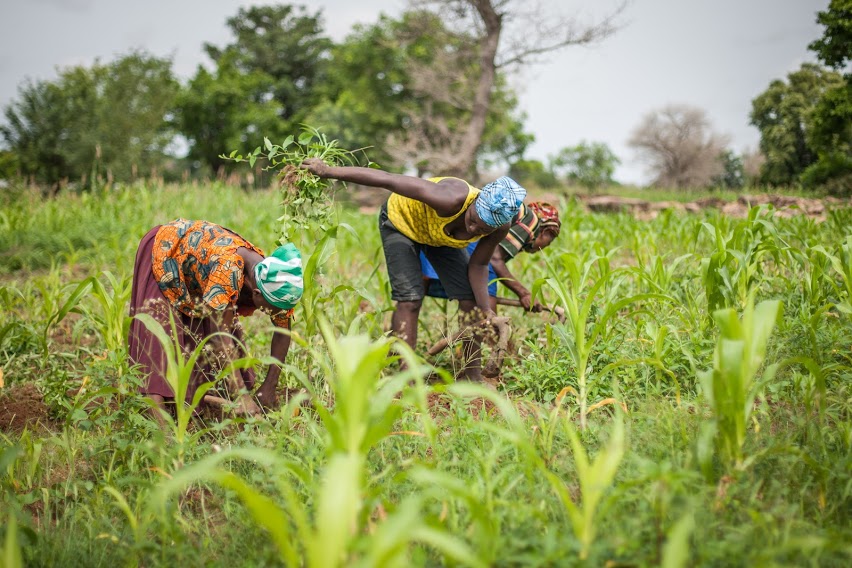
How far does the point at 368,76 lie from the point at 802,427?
23897mm

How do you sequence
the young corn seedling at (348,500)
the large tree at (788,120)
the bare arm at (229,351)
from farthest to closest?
the large tree at (788,120), the bare arm at (229,351), the young corn seedling at (348,500)

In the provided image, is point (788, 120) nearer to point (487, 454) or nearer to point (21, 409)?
point (487, 454)

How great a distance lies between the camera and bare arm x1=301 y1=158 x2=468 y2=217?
2574mm

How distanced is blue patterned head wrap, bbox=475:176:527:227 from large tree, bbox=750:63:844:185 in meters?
14.4

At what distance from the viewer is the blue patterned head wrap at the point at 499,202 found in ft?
9.06

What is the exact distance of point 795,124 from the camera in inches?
586

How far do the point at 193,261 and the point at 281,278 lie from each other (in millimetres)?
586

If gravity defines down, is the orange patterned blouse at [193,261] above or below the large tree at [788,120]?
below

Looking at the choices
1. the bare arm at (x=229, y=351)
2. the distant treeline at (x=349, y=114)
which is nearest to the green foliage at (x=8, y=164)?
the distant treeline at (x=349, y=114)

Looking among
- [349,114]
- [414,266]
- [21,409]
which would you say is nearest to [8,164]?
[349,114]

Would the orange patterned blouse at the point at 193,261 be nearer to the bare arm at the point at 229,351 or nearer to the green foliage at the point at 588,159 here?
the bare arm at the point at 229,351

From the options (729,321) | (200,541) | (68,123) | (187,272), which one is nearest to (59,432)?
(187,272)

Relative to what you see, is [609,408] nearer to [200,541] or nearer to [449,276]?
[449,276]

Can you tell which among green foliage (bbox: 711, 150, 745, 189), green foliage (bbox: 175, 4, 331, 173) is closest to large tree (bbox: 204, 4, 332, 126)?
green foliage (bbox: 175, 4, 331, 173)
